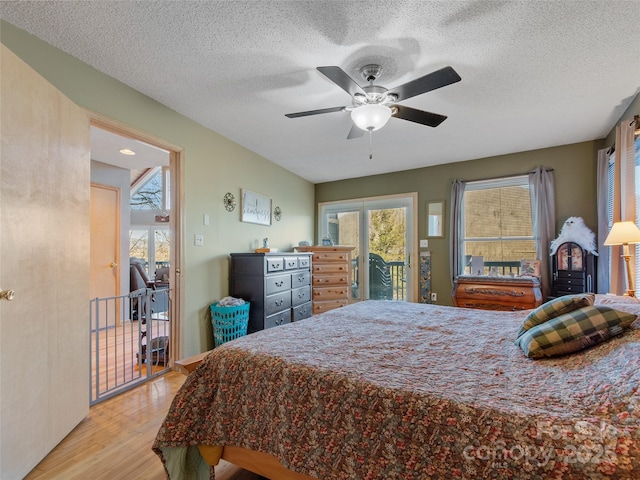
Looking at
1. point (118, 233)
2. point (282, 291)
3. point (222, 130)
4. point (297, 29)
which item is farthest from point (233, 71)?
point (118, 233)

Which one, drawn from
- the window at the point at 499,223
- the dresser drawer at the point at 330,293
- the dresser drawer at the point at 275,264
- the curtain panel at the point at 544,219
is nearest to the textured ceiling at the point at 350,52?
the curtain panel at the point at 544,219

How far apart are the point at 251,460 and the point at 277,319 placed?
2224 millimetres

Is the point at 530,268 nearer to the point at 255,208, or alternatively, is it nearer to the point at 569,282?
the point at 569,282

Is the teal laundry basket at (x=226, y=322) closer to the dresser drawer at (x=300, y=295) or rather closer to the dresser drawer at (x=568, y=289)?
the dresser drawer at (x=300, y=295)

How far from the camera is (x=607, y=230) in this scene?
3.19 m

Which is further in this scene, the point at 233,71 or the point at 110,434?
the point at 233,71

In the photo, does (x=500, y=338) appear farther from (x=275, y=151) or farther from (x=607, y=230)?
→ (x=275, y=151)

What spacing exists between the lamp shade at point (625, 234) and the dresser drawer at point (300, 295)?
10.3 ft

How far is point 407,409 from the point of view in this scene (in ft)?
3.14

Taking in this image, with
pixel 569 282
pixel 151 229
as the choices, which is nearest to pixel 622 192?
pixel 569 282

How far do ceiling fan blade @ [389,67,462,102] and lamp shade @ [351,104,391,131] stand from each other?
0.12 metres

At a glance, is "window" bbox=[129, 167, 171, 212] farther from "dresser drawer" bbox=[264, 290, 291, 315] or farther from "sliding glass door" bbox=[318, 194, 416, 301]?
"dresser drawer" bbox=[264, 290, 291, 315]

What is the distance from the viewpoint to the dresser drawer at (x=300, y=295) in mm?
3891

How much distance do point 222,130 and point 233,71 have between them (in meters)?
1.22
